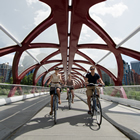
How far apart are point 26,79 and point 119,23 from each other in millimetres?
59074

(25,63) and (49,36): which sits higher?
(49,36)

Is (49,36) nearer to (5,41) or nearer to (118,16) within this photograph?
(5,41)

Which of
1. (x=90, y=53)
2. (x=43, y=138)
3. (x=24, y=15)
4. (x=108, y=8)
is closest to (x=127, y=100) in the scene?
(x=43, y=138)

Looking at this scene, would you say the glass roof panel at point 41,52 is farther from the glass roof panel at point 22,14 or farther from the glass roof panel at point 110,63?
the glass roof panel at point 110,63

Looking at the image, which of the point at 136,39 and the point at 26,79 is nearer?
the point at 136,39

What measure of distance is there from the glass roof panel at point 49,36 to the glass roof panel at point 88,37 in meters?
2.84

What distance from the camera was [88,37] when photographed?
1325 cm

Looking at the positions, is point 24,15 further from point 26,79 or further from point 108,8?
point 26,79

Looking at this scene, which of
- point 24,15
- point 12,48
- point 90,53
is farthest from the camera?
point 90,53

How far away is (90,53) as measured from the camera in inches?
708

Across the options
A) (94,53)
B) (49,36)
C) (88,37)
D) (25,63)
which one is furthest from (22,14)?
(94,53)

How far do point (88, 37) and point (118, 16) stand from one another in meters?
4.71

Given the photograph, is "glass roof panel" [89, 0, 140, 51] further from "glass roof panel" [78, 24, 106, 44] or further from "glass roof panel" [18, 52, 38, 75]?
"glass roof panel" [18, 52, 38, 75]

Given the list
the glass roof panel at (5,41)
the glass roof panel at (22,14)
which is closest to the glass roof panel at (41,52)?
the glass roof panel at (5,41)
